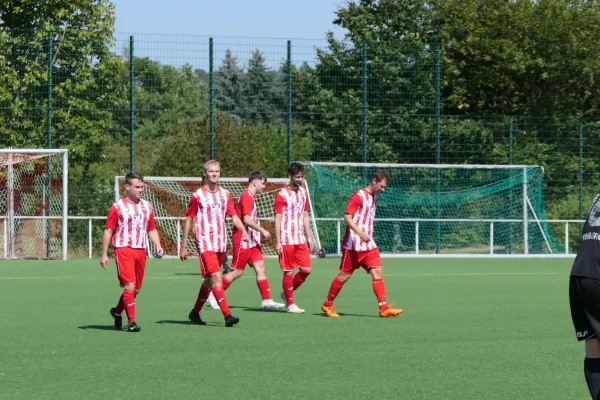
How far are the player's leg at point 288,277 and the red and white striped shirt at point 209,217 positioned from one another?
160cm

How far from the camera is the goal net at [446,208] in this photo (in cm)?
2878

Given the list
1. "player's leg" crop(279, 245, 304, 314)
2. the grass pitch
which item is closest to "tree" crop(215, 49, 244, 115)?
the grass pitch

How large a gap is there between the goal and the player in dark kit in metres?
21.3

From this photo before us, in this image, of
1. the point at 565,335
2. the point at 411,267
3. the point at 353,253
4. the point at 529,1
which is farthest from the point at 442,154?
the point at 565,335

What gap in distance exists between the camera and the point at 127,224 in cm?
1133

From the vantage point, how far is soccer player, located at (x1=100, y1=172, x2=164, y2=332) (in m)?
11.3

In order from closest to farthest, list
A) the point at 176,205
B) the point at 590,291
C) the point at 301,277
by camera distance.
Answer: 1. the point at 590,291
2. the point at 301,277
3. the point at 176,205

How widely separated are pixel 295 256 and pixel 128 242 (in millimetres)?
2991

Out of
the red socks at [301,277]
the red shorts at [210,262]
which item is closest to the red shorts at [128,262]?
the red shorts at [210,262]

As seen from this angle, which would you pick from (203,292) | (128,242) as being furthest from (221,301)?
(128,242)

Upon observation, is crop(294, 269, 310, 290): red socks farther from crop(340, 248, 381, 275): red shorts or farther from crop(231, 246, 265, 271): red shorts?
crop(340, 248, 381, 275): red shorts

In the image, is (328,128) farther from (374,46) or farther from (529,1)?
(529,1)

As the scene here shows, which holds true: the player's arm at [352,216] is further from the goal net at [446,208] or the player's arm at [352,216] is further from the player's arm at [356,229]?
the goal net at [446,208]

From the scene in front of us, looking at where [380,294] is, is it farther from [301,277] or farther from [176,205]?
[176,205]
